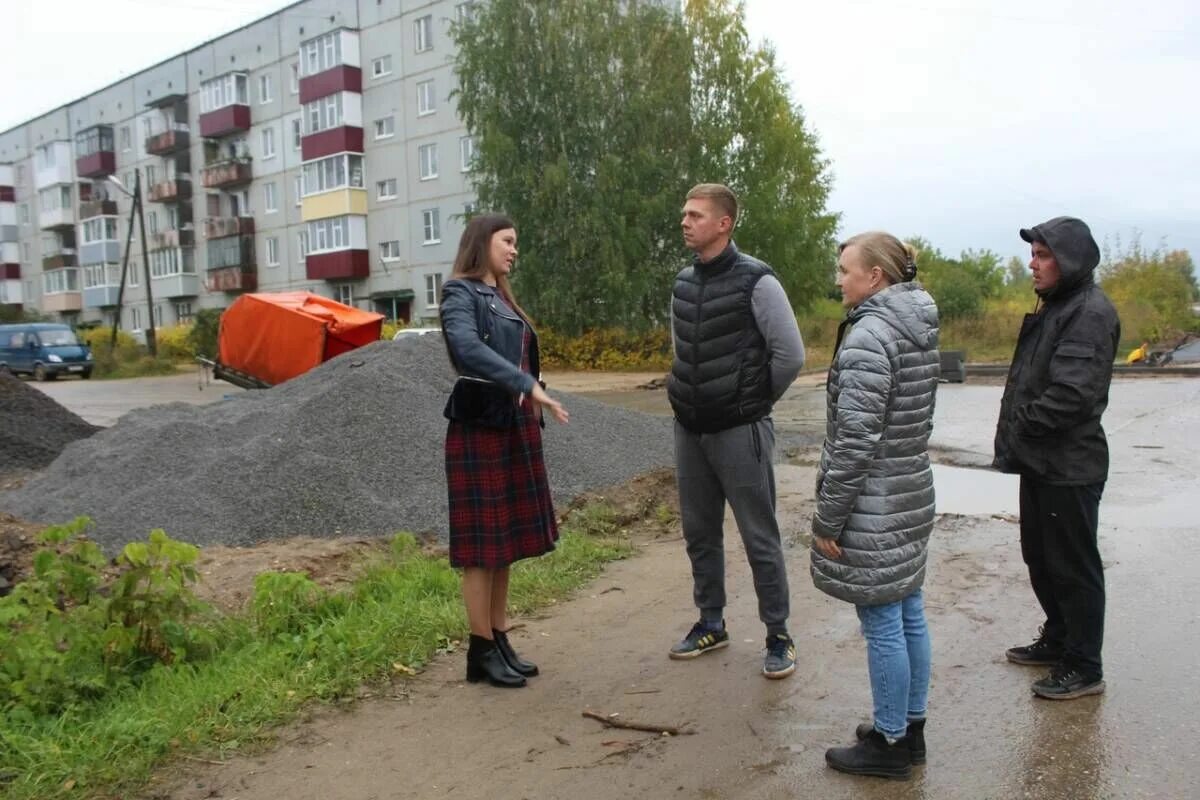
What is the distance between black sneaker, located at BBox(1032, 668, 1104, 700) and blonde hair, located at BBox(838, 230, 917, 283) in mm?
1715

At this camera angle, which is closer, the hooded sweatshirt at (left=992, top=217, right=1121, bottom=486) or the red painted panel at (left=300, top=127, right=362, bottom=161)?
the hooded sweatshirt at (left=992, top=217, right=1121, bottom=486)

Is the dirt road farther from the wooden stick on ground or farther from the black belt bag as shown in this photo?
the black belt bag

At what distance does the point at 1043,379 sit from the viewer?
395 centimetres

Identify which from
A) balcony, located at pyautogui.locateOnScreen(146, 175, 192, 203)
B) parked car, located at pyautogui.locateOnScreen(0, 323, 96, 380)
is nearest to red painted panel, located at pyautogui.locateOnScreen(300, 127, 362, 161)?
parked car, located at pyautogui.locateOnScreen(0, 323, 96, 380)

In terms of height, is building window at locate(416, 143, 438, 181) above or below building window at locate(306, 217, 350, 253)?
above

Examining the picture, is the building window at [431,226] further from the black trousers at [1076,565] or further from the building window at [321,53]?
the black trousers at [1076,565]

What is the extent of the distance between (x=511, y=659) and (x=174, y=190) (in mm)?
57458

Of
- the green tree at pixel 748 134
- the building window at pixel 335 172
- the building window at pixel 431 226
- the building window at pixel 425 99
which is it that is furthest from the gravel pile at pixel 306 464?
the building window at pixel 335 172

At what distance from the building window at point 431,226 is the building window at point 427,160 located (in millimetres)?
1430

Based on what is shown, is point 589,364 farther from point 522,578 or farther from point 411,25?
point 522,578

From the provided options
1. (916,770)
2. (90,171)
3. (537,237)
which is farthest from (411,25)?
(916,770)

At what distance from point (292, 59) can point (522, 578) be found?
155 feet

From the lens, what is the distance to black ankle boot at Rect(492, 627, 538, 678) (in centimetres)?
438

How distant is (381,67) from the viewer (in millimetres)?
43188
